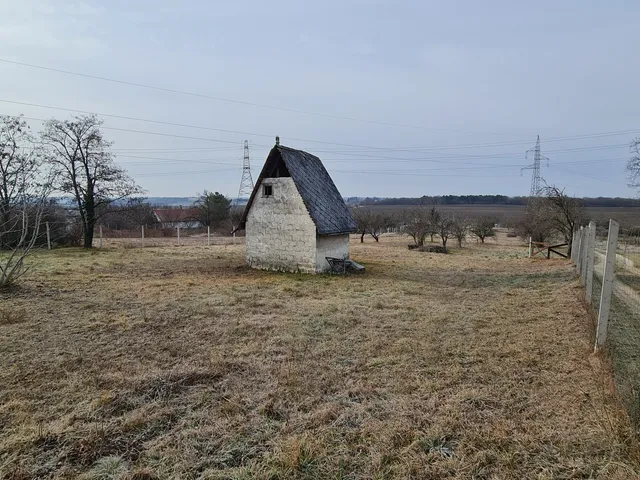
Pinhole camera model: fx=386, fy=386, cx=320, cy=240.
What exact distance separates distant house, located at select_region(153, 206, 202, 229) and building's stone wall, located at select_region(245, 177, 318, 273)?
34621 millimetres

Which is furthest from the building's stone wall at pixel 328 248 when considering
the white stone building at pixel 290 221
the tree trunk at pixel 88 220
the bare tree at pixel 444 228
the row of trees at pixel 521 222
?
the tree trunk at pixel 88 220

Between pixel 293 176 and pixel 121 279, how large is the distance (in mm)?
7394

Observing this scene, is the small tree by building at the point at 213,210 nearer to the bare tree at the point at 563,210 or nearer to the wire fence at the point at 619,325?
the bare tree at the point at 563,210

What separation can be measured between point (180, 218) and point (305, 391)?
48889mm

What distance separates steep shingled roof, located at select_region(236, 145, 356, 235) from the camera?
1544cm

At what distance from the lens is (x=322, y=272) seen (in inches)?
608

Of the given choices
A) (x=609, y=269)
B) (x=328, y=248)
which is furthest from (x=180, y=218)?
(x=609, y=269)

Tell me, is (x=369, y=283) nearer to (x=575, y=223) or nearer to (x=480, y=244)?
(x=575, y=223)

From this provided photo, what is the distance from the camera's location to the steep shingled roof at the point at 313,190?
15.4m

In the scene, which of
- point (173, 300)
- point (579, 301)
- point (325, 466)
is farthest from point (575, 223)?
point (325, 466)

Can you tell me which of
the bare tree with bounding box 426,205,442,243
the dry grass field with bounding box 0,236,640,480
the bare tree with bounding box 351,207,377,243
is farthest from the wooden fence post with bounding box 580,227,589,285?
the bare tree with bounding box 351,207,377,243

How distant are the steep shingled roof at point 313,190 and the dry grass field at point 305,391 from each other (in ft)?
19.0

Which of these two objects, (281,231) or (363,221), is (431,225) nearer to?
(363,221)

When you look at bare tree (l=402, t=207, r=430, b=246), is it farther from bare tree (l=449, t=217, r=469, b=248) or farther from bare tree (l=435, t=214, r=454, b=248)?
bare tree (l=449, t=217, r=469, b=248)
